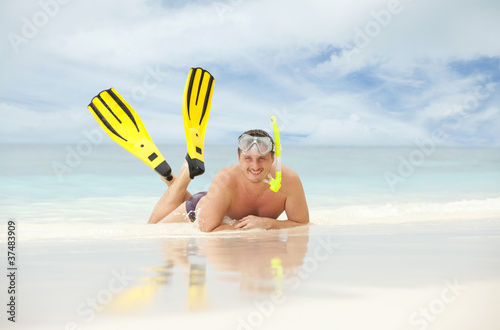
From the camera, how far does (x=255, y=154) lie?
3.99 meters

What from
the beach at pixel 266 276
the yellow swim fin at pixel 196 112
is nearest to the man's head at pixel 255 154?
the beach at pixel 266 276

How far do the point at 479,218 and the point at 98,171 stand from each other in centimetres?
1161

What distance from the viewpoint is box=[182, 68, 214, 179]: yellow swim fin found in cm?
455

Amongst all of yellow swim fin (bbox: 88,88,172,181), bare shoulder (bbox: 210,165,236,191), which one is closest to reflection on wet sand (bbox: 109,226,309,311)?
bare shoulder (bbox: 210,165,236,191)

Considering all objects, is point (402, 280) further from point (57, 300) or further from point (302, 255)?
point (57, 300)

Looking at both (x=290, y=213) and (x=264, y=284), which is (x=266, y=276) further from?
(x=290, y=213)

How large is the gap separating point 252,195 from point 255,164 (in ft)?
0.99

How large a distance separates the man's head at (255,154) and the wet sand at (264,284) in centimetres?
73

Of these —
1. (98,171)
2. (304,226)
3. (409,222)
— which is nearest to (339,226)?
(304,226)

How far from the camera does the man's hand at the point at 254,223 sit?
4.01 meters

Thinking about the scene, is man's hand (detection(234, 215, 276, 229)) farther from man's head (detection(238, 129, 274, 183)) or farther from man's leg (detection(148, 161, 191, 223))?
man's leg (detection(148, 161, 191, 223))

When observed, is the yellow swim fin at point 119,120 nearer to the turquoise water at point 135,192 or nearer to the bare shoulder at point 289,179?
the turquoise water at point 135,192

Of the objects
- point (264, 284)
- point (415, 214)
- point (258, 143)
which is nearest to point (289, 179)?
point (258, 143)

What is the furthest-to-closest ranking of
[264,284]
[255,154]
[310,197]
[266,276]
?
[310,197] < [255,154] < [266,276] < [264,284]
